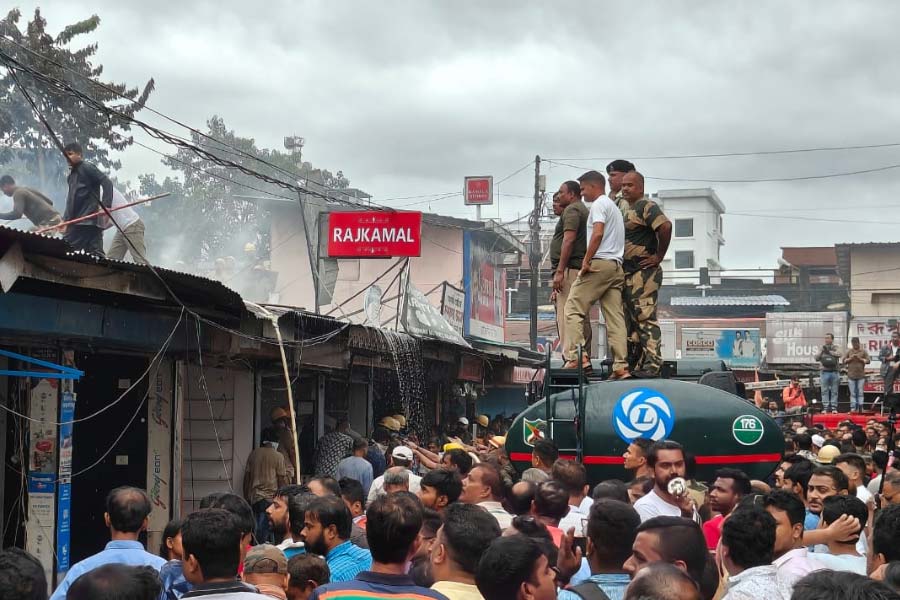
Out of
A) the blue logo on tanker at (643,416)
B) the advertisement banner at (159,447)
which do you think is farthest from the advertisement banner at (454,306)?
the blue logo on tanker at (643,416)

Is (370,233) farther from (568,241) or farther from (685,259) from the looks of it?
(685,259)

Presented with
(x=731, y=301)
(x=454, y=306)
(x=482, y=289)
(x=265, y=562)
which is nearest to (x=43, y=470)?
(x=265, y=562)

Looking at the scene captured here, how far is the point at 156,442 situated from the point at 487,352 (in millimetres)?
10014

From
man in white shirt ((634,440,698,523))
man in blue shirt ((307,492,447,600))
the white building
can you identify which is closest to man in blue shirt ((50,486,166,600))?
man in blue shirt ((307,492,447,600))

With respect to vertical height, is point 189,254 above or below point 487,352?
above

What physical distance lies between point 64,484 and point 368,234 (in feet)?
42.2

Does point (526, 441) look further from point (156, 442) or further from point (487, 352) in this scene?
point (487, 352)

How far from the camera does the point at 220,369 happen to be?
14.8 meters

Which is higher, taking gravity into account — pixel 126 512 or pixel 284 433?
pixel 284 433

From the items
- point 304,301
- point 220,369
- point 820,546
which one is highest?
point 304,301

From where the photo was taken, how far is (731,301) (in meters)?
53.8

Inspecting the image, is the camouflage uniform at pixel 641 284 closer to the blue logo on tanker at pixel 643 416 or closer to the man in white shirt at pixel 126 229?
the blue logo on tanker at pixel 643 416

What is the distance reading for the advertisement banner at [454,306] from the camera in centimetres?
2958

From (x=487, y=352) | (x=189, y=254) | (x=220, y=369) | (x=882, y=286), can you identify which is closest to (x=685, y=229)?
(x=882, y=286)
